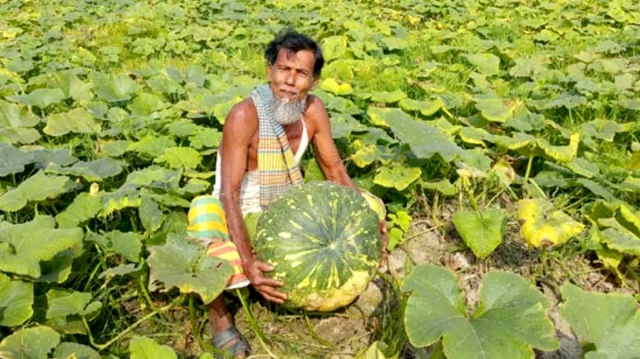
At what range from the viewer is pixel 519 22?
7594 mm

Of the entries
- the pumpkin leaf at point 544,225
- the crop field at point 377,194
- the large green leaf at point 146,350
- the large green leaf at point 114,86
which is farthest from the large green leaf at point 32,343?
the large green leaf at point 114,86

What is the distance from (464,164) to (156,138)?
2053 mm

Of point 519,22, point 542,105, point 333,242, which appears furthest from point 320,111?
point 519,22

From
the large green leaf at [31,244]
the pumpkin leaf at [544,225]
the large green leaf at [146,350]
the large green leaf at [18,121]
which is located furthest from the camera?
the large green leaf at [18,121]

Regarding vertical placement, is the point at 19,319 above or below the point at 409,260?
above

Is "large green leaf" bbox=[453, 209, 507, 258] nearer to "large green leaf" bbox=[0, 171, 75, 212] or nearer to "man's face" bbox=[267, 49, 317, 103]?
"man's face" bbox=[267, 49, 317, 103]

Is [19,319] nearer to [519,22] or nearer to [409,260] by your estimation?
[409,260]

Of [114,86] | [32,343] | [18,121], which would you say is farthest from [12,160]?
[32,343]

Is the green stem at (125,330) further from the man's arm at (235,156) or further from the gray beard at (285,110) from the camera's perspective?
the gray beard at (285,110)

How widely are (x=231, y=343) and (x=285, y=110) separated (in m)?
1.15

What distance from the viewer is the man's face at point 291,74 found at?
2.92 meters

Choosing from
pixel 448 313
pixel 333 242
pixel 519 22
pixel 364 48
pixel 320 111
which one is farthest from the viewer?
pixel 519 22

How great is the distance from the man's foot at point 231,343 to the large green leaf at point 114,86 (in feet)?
8.81

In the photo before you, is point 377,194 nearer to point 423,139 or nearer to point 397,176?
point 397,176
